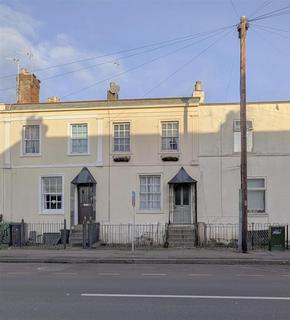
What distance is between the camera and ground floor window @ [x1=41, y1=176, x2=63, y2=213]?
2530 cm

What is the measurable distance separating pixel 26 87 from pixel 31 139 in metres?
3.77

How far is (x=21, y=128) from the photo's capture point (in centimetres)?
2588

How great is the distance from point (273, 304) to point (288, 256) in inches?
406

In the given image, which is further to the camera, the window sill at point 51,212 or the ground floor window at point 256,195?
the window sill at point 51,212

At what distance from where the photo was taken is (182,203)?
963 inches

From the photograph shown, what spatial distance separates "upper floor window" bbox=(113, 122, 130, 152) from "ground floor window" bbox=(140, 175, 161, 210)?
1.75 meters

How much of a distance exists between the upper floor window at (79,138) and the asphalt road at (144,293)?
10.7 meters

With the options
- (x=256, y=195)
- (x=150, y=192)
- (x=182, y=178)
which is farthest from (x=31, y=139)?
(x=256, y=195)

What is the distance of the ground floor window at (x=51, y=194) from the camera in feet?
83.0

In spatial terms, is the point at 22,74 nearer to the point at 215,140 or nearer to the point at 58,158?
the point at 58,158

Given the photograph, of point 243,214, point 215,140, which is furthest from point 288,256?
point 215,140

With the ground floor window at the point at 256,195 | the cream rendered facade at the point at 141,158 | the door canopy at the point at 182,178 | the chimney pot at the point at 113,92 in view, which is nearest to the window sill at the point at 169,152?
the cream rendered facade at the point at 141,158

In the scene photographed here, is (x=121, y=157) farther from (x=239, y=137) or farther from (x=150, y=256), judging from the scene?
(x=150, y=256)

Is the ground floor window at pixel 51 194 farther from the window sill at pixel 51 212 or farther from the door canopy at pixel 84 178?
the door canopy at pixel 84 178
